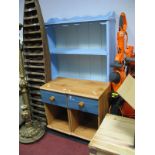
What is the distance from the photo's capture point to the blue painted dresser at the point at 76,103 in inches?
65.4

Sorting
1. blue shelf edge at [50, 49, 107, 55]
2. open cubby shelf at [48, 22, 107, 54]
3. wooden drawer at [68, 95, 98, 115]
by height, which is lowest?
wooden drawer at [68, 95, 98, 115]

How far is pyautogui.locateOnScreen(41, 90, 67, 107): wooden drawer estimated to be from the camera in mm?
1820

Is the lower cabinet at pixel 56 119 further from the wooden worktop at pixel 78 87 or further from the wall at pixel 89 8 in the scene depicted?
the wall at pixel 89 8

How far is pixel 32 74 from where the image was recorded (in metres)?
2.14

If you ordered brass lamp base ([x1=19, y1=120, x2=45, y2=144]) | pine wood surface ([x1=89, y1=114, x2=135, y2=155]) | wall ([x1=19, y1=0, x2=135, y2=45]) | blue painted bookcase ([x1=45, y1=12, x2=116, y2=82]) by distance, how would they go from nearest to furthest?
pine wood surface ([x1=89, y1=114, x2=135, y2=155]) → wall ([x1=19, y1=0, x2=135, y2=45]) → blue painted bookcase ([x1=45, y1=12, x2=116, y2=82]) → brass lamp base ([x1=19, y1=120, x2=45, y2=144])

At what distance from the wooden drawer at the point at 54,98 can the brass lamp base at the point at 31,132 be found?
1.32 feet

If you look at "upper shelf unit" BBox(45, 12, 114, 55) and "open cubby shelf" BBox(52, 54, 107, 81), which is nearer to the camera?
"upper shelf unit" BBox(45, 12, 114, 55)

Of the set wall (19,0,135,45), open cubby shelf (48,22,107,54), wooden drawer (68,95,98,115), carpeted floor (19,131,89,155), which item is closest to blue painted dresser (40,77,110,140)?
wooden drawer (68,95,98,115)

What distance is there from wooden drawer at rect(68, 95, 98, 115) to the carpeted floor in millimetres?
469

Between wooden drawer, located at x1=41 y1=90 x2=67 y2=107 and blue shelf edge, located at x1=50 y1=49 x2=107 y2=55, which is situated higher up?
blue shelf edge, located at x1=50 y1=49 x2=107 y2=55

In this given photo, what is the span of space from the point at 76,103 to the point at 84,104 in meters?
0.10

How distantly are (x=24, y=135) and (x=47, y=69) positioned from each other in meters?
0.85

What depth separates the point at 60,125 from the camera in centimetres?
208

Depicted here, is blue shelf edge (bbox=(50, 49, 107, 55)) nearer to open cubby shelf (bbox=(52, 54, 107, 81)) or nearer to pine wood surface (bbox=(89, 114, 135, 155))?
open cubby shelf (bbox=(52, 54, 107, 81))
